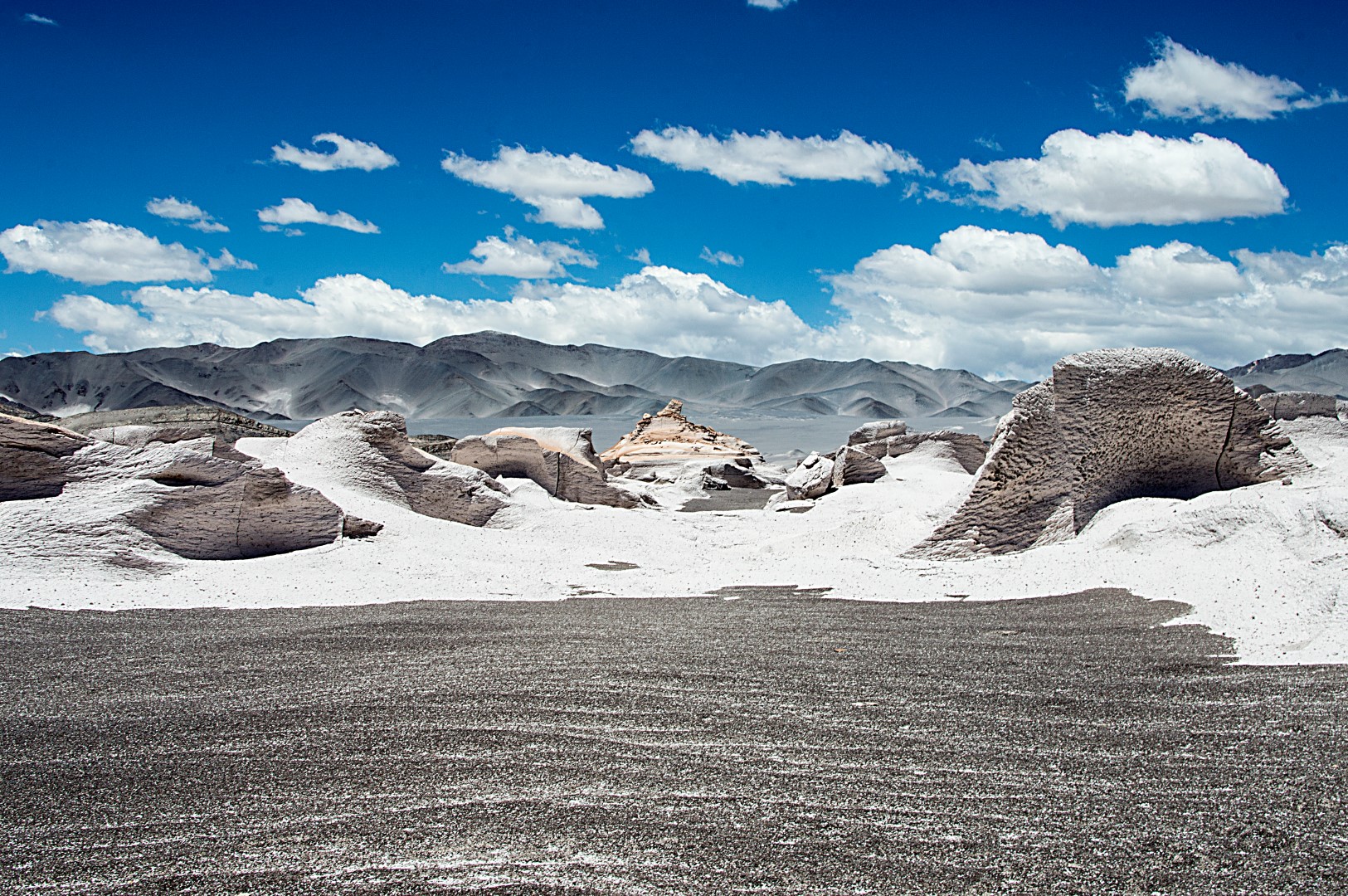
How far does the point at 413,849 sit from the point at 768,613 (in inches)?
155

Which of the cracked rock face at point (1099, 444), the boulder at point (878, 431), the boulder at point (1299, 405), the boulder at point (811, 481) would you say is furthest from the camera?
the boulder at point (878, 431)

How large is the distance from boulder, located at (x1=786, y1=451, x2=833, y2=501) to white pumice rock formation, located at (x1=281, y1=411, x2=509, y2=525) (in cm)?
666

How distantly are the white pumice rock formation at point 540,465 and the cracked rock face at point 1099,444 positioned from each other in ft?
29.6

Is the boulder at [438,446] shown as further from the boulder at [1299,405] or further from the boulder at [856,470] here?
the boulder at [1299,405]

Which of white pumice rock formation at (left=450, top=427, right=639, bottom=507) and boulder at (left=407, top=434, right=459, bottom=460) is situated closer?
white pumice rock formation at (left=450, top=427, right=639, bottom=507)

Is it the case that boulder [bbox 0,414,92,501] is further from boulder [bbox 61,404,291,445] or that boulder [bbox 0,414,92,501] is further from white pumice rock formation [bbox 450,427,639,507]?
white pumice rock formation [bbox 450,427,639,507]

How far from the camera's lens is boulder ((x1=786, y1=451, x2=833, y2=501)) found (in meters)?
17.5

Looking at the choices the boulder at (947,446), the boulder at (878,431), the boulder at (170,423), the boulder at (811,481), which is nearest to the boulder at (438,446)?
the boulder at (170,423)

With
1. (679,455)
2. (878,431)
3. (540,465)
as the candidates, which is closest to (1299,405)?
(878,431)

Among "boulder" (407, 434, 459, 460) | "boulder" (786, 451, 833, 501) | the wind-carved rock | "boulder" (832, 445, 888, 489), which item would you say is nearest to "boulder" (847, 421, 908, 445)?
"boulder" (786, 451, 833, 501)

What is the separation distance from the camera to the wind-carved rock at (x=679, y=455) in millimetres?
26875

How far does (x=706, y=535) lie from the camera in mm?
12734

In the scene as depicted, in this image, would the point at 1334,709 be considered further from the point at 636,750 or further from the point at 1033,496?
the point at 1033,496

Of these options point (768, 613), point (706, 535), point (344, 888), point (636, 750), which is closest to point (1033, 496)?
point (768, 613)
